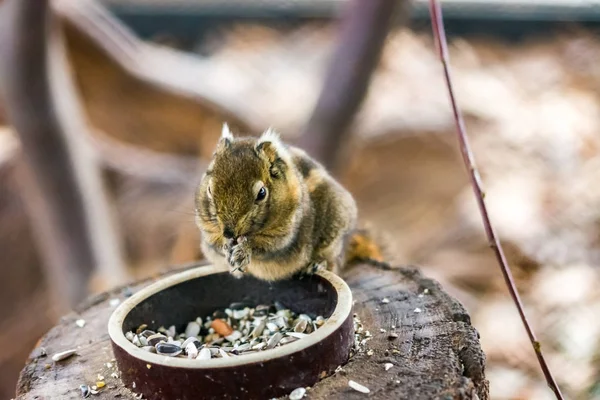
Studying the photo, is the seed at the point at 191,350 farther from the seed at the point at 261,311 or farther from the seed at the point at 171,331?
the seed at the point at 261,311

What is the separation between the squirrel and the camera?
1.63 m

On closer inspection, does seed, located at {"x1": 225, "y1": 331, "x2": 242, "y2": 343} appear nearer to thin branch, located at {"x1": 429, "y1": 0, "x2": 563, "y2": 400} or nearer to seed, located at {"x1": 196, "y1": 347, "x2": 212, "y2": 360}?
seed, located at {"x1": 196, "y1": 347, "x2": 212, "y2": 360}

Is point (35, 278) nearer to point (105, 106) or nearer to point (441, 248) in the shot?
point (105, 106)

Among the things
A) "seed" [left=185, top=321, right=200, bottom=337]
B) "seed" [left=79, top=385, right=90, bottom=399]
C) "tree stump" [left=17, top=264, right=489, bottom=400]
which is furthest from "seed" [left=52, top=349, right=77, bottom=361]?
"seed" [left=185, top=321, right=200, bottom=337]

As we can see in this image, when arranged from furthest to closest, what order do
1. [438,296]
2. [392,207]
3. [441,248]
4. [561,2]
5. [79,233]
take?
[561,2], [392,207], [441,248], [79,233], [438,296]

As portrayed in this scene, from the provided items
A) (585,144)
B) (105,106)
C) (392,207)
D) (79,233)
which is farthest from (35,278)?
(585,144)

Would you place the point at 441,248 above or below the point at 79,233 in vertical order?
below

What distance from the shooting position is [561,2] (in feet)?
16.6

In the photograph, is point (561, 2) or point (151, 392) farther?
point (561, 2)

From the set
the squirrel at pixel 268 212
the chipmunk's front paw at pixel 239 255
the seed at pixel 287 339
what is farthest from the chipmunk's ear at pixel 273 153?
the seed at pixel 287 339

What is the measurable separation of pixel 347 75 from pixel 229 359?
63.5 inches

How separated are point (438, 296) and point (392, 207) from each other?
2616mm

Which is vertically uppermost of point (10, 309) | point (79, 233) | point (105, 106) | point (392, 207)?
point (105, 106)

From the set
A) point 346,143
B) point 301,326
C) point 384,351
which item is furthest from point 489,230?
point 346,143
